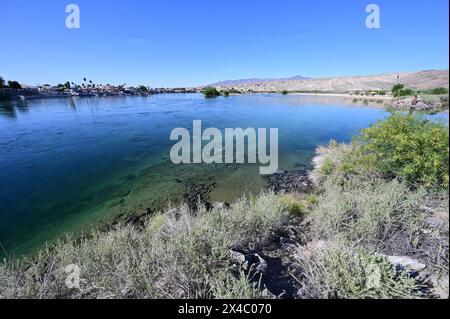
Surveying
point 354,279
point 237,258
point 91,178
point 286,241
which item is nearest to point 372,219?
point 286,241

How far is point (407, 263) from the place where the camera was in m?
3.00

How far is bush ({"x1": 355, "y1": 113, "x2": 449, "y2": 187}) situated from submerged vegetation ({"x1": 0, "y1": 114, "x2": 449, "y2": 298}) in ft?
0.12

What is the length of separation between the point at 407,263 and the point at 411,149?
421 cm

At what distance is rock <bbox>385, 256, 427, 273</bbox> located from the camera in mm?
2908

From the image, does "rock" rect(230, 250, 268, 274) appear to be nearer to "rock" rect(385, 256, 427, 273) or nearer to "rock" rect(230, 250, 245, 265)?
"rock" rect(230, 250, 245, 265)

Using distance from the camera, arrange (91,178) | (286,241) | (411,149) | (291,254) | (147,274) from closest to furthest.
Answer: (147,274), (291,254), (286,241), (411,149), (91,178)

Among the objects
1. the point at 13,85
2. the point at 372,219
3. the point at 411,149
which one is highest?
the point at 13,85

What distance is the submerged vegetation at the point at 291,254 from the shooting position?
2.55 m

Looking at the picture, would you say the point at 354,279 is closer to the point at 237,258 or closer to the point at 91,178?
the point at 237,258

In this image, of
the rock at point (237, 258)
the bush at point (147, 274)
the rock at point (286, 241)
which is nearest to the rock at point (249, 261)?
the rock at point (237, 258)

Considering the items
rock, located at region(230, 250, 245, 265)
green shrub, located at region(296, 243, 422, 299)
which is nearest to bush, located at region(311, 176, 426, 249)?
green shrub, located at region(296, 243, 422, 299)

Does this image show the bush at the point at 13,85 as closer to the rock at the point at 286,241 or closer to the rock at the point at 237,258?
the rock at the point at 237,258

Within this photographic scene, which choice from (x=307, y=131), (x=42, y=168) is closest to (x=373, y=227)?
(x=42, y=168)

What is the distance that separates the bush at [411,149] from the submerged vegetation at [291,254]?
0.12 ft
